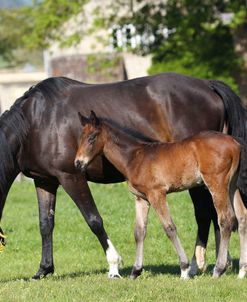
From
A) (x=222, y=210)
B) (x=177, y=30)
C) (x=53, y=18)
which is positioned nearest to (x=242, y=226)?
(x=222, y=210)

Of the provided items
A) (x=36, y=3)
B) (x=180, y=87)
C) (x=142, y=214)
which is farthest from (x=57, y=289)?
(x=36, y=3)

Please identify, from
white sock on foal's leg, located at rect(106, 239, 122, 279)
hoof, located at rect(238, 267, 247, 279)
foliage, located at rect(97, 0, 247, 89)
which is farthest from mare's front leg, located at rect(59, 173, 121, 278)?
foliage, located at rect(97, 0, 247, 89)

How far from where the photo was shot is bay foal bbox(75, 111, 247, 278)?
28.6ft

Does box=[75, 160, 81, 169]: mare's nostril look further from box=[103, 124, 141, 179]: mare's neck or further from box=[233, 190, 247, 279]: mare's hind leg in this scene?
box=[233, 190, 247, 279]: mare's hind leg

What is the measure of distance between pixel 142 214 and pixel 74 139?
1.14 metres

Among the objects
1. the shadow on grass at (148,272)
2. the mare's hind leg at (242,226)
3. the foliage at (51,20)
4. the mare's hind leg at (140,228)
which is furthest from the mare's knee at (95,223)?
the foliage at (51,20)

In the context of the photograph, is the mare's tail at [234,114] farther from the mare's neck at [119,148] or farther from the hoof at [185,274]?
the hoof at [185,274]

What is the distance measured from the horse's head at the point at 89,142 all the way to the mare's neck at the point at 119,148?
0.09m

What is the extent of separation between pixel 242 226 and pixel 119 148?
1.51 metres

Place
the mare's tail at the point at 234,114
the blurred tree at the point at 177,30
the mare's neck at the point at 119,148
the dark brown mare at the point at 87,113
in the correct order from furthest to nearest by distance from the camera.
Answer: the blurred tree at the point at 177,30 → the mare's tail at the point at 234,114 → the dark brown mare at the point at 87,113 → the mare's neck at the point at 119,148

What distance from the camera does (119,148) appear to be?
358 inches

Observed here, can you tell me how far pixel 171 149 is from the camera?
8875 mm

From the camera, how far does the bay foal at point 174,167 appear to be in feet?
28.6

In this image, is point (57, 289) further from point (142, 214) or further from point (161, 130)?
point (161, 130)
